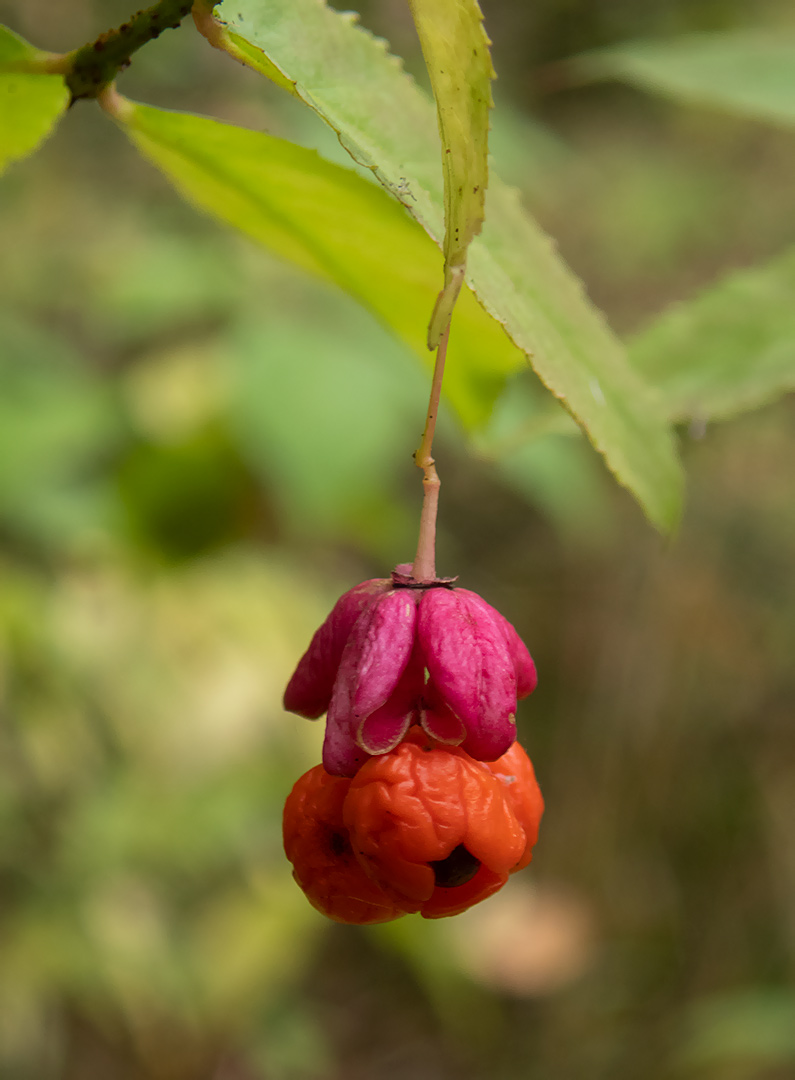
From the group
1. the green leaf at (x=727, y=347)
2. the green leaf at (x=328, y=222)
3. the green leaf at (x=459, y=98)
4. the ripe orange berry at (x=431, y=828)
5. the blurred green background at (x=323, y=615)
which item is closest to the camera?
the green leaf at (x=459, y=98)

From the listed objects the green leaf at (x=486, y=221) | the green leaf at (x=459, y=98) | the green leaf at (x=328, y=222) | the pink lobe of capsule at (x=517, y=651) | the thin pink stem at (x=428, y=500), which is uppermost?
the green leaf at (x=328, y=222)

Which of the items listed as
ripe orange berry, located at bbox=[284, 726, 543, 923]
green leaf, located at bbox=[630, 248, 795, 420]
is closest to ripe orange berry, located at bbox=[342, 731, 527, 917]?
ripe orange berry, located at bbox=[284, 726, 543, 923]

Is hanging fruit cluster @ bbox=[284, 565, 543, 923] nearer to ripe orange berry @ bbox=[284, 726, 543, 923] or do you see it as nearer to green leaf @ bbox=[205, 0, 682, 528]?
ripe orange berry @ bbox=[284, 726, 543, 923]

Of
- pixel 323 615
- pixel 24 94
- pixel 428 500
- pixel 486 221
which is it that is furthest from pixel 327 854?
pixel 323 615

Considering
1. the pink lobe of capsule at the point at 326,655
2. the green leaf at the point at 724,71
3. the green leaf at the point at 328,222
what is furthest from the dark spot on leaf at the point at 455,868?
the green leaf at the point at 724,71

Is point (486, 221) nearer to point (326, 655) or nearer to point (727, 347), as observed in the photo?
point (326, 655)

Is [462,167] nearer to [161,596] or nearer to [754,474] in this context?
[161,596]

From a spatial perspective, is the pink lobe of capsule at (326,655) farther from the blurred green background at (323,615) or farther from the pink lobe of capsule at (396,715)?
the blurred green background at (323,615)

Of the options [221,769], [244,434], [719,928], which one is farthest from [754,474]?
[244,434]
